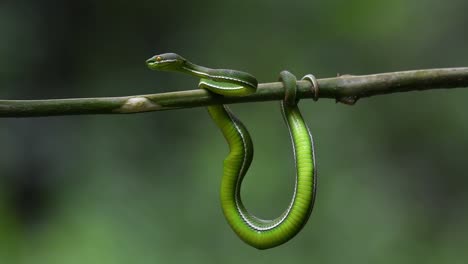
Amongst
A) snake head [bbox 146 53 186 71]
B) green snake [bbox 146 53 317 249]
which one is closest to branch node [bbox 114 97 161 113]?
green snake [bbox 146 53 317 249]

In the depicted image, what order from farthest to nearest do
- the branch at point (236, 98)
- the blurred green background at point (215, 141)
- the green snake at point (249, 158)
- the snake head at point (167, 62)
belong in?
the blurred green background at point (215, 141), the snake head at point (167, 62), the green snake at point (249, 158), the branch at point (236, 98)

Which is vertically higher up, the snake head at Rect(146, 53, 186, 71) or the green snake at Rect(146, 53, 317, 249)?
the snake head at Rect(146, 53, 186, 71)

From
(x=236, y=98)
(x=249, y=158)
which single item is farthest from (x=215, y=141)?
(x=236, y=98)

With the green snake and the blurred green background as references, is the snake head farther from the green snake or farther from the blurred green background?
the blurred green background

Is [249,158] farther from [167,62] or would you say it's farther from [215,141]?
[215,141]

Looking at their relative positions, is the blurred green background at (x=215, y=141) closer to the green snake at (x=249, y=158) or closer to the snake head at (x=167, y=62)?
the green snake at (x=249, y=158)

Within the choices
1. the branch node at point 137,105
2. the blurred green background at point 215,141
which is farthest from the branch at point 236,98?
the blurred green background at point 215,141
